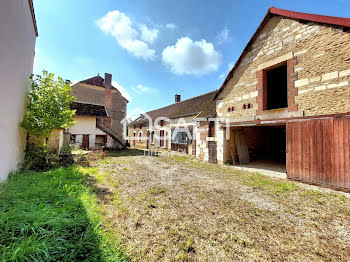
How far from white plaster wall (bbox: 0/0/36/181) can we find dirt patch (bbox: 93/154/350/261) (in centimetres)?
315

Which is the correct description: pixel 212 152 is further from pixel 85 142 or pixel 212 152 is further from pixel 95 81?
pixel 95 81

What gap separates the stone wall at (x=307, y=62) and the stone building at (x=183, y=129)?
9.62ft

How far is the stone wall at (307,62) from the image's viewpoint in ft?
15.0

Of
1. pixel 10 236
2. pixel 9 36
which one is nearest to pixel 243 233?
pixel 10 236

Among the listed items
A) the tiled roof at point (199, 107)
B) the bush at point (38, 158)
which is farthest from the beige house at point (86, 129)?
the bush at point (38, 158)

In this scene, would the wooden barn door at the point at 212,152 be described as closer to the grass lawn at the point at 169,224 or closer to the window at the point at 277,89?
the window at the point at 277,89

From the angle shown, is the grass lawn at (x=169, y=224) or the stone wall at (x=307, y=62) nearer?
the grass lawn at (x=169, y=224)

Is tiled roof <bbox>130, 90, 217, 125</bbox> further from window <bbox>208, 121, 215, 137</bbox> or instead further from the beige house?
the beige house

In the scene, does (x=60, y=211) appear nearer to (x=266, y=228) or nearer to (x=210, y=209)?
(x=210, y=209)

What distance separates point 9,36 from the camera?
3711 millimetres

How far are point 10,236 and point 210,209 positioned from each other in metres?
3.39

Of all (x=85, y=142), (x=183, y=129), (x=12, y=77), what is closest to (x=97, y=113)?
(x=85, y=142)

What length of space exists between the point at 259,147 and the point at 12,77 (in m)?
12.8

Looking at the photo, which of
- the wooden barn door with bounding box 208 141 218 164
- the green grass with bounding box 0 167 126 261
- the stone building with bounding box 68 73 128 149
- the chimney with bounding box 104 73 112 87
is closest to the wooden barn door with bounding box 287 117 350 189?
the wooden barn door with bounding box 208 141 218 164
